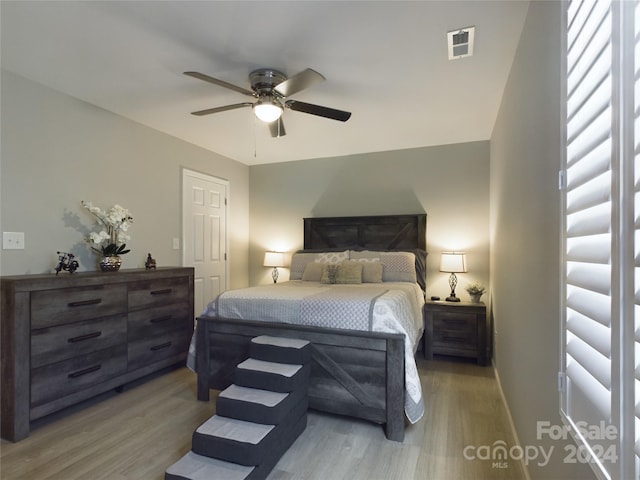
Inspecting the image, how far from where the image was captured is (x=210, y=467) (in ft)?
5.27

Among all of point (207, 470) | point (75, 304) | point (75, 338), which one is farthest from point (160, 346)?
point (207, 470)

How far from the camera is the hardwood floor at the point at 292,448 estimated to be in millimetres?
1808

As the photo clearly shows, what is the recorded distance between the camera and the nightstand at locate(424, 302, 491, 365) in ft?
11.5

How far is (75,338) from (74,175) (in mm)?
1440

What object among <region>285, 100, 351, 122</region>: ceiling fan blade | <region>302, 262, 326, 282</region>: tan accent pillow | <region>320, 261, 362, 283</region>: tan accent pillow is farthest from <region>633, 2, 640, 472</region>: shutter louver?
<region>302, 262, 326, 282</region>: tan accent pillow

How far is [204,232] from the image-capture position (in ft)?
14.3

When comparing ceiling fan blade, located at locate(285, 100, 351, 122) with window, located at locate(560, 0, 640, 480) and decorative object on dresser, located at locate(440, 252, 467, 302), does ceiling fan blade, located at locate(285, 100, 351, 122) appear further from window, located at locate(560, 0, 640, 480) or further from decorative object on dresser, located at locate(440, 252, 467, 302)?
decorative object on dresser, located at locate(440, 252, 467, 302)

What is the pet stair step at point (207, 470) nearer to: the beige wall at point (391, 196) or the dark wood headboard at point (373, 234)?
the dark wood headboard at point (373, 234)

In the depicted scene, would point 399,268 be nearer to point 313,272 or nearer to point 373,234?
point 373,234

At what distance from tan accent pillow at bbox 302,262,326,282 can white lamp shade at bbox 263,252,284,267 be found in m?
0.88

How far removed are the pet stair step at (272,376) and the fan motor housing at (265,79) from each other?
6.45 feet

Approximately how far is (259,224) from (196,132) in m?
1.84

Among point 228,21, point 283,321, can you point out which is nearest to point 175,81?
point 228,21

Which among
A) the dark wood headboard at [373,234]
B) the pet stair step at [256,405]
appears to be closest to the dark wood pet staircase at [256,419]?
the pet stair step at [256,405]
